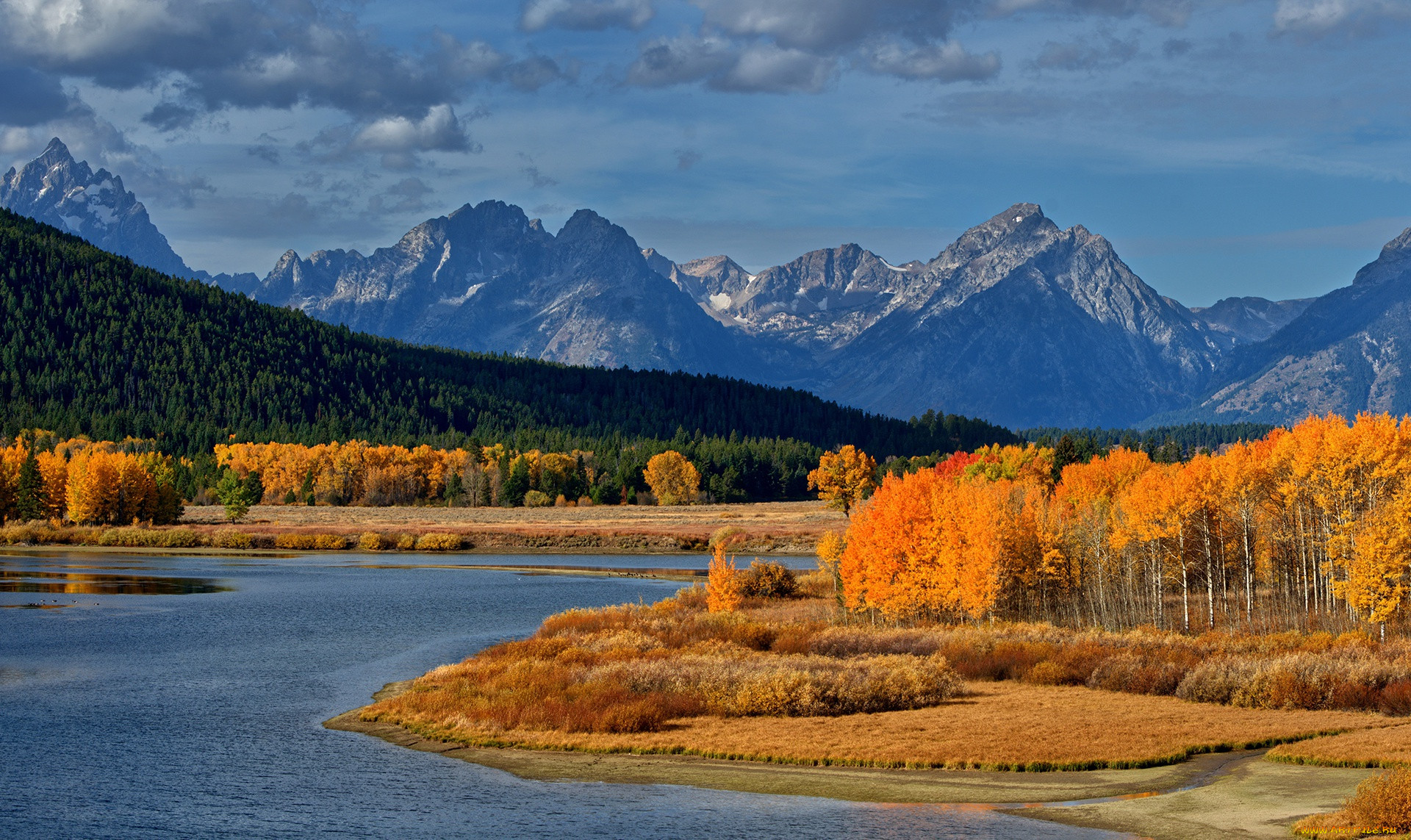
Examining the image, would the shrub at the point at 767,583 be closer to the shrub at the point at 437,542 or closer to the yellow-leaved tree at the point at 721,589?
the yellow-leaved tree at the point at 721,589

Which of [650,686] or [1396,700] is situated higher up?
[650,686]

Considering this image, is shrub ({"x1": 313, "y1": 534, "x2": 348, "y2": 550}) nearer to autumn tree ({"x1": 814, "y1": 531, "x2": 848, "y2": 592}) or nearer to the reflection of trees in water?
the reflection of trees in water

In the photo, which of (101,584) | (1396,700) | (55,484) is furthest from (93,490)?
(1396,700)

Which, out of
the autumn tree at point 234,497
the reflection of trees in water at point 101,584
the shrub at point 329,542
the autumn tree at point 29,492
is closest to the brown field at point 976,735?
the reflection of trees in water at point 101,584

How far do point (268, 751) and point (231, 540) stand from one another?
114738 mm

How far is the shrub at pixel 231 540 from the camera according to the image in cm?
14388

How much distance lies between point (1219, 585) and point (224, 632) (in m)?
65.1

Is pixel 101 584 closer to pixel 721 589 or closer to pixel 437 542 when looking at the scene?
pixel 437 542

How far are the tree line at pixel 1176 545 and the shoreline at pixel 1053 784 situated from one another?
97.7 feet

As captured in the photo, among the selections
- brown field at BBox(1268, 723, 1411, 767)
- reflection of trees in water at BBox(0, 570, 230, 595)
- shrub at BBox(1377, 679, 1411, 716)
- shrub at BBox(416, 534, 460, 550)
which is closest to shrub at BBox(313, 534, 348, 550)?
shrub at BBox(416, 534, 460, 550)

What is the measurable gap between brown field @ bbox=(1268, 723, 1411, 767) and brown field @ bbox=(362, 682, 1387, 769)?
129cm

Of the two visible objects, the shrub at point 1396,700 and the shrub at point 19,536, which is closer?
the shrub at point 1396,700

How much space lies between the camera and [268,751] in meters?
38.5

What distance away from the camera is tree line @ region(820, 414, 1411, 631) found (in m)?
66.2
